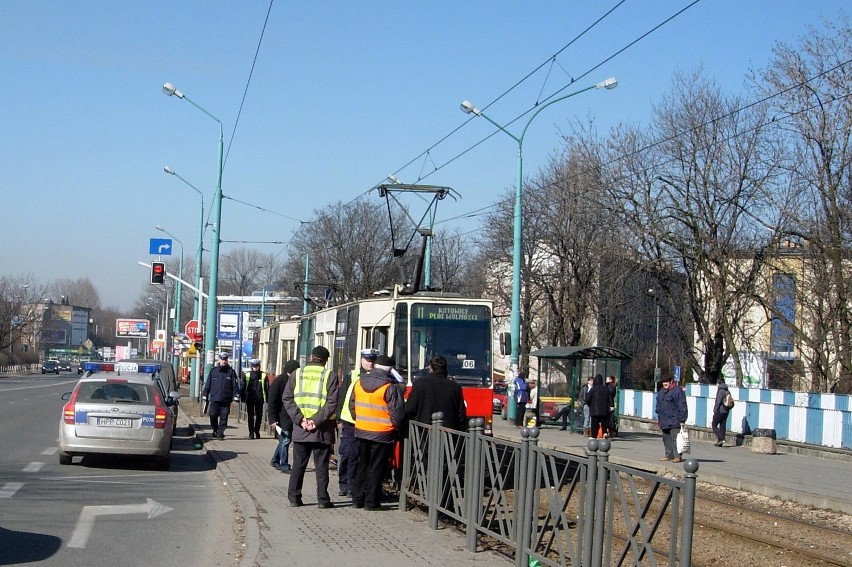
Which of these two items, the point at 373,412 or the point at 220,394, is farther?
the point at 220,394

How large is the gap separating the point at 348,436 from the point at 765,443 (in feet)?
58.2

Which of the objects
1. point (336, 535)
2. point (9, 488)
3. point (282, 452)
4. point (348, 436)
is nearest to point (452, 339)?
point (282, 452)

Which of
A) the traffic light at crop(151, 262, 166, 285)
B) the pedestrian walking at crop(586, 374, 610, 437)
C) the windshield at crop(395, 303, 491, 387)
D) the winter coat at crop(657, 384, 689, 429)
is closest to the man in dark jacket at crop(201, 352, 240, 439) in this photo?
the windshield at crop(395, 303, 491, 387)

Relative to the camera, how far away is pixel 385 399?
35.9ft

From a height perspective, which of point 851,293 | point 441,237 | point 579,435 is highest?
point 441,237

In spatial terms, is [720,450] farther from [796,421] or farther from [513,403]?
[513,403]

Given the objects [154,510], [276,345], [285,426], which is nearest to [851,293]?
[276,345]

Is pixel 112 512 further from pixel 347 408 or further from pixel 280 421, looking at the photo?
pixel 280 421

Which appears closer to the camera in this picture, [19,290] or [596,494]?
[596,494]

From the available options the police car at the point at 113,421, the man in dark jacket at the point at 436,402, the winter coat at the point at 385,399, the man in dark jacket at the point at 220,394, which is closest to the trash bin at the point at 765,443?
the man in dark jacket at the point at 220,394

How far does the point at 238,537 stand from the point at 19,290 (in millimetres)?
108449

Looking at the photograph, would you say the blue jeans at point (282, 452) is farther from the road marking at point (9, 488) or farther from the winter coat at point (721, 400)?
the winter coat at point (721, 400)

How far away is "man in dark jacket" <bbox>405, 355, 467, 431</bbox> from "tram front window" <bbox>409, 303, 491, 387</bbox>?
6083 millimetres

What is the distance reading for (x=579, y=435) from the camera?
30125mm
